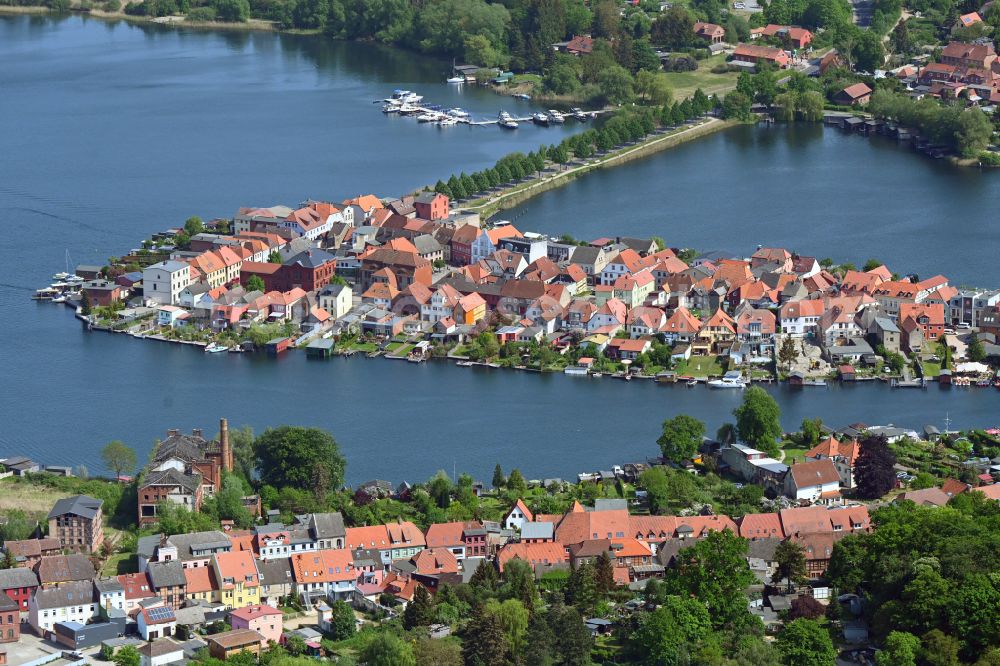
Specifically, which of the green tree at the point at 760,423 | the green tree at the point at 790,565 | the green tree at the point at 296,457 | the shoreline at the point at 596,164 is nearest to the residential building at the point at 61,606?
the green tree at the point at 296,457

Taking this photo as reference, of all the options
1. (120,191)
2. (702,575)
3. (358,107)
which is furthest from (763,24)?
(702,575)

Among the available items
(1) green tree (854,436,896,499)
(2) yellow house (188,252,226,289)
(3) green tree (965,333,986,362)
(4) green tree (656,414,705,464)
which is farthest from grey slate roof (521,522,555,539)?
(2) yellow house (188,252,226,289)

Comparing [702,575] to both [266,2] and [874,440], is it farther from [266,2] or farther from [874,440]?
[266,2]

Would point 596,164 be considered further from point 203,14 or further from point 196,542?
point 203,14

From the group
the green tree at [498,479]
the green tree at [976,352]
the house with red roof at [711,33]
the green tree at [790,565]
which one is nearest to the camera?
the green tree at [790,565]

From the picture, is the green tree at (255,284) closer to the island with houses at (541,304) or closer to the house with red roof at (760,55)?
the island with houses at (541,304)

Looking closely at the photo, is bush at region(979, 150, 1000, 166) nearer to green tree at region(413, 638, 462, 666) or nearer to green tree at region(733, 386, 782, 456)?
green tree at region(733, 386, 782, 456)
